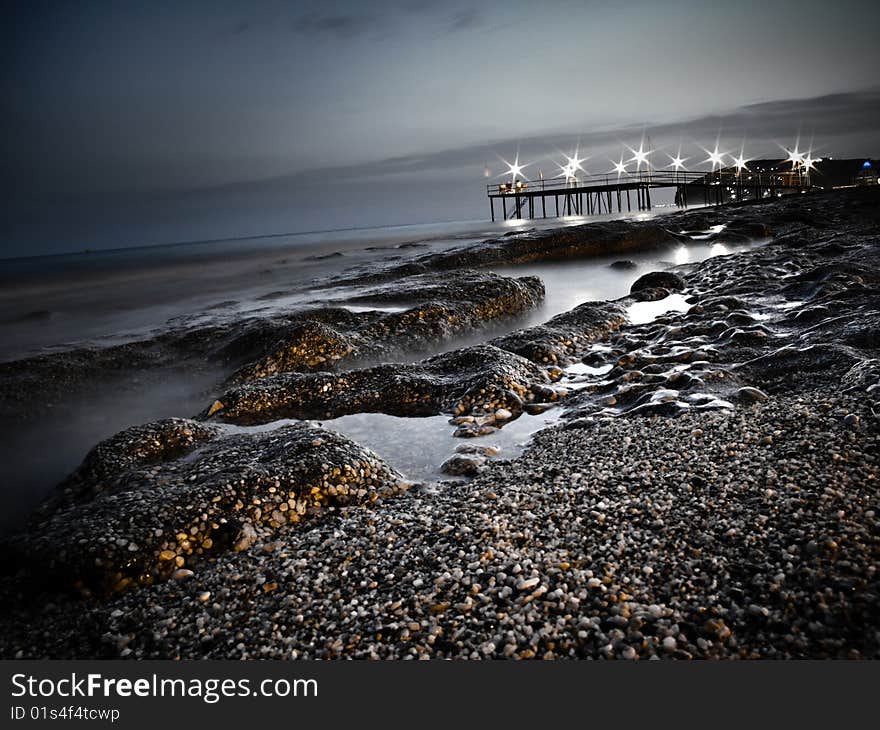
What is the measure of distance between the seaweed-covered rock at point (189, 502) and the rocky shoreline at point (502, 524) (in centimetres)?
2

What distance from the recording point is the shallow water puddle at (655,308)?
28.7 ft

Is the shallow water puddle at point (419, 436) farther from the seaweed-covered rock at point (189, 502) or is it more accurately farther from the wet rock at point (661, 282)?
the wet rock at point (661, 282)

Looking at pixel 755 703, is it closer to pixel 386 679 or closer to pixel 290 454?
pixel 386 679

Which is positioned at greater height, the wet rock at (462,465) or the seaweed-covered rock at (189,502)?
the seaweed-covered rock at (189,502)

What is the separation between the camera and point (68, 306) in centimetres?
1947

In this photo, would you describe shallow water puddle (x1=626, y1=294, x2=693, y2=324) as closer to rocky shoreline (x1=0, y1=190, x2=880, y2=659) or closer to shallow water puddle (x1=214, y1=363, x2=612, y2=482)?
rocky shoreline (x1=0, y1=190, x2=880, y2=659)

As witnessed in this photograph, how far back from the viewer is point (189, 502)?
3244 mm

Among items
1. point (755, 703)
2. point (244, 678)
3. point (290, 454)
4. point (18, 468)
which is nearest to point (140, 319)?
point (18, 468)

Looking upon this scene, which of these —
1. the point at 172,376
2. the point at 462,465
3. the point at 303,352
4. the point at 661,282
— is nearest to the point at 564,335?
the point at 303,352

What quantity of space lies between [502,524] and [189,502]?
6.58ft

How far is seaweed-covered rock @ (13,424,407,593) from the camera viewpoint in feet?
9.33

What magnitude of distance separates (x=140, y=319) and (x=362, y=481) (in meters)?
13.9

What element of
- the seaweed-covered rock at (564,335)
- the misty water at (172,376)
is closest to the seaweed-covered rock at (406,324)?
the misty water at (172,376)

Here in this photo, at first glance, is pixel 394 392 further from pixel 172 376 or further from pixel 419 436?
pixel 172 376
